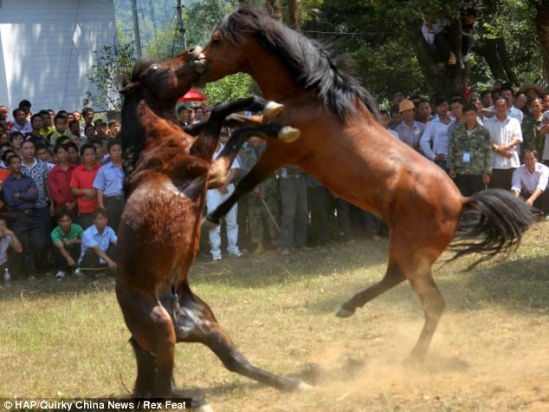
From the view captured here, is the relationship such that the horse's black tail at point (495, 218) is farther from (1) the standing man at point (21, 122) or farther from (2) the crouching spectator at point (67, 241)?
(1) the standing man at point (21, 122)

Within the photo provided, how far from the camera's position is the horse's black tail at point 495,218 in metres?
6.42

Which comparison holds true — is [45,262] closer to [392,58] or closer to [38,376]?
[38,376]

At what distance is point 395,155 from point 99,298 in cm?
498

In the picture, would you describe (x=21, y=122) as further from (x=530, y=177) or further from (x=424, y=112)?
(x=530, y=177)

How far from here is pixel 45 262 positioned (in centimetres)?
1227

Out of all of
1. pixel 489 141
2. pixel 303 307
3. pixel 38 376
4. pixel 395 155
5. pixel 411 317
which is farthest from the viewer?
pixel 489 141

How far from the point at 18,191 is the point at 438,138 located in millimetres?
6261

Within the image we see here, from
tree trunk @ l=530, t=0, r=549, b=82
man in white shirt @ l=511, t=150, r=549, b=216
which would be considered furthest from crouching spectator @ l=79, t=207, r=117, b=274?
tree trunk @ l=530, t=0, r=549, b=82

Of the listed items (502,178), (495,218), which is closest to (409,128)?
(502,178)

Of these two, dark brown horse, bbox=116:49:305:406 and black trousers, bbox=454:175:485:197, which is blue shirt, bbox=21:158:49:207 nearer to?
black trousers, bbox=454:175:485:197

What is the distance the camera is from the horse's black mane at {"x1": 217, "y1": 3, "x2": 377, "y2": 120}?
6.33 m

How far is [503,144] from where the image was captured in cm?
1252

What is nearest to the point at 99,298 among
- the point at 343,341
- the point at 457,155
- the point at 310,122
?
the point at 343,341

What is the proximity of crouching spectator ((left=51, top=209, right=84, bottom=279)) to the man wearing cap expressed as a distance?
5.13 m
